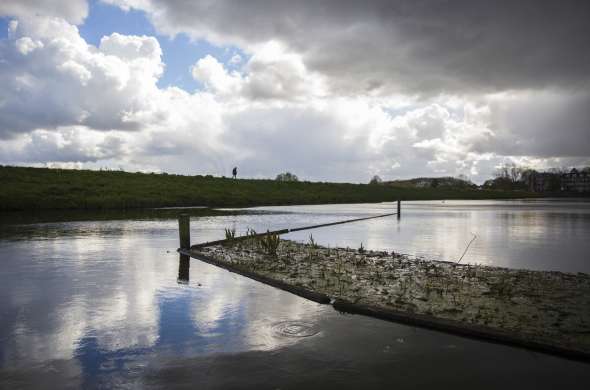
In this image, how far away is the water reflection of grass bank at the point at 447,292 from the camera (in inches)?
301

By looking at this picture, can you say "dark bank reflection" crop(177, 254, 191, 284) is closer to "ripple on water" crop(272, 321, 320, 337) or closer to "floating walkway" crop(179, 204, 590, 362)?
"floating walkway" crop(179, 204, 590, 362)

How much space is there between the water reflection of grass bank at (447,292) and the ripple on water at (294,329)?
122 cm

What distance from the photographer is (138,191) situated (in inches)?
2382

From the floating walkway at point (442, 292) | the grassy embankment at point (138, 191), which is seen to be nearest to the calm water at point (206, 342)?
the floating walkway at point (442, 292)

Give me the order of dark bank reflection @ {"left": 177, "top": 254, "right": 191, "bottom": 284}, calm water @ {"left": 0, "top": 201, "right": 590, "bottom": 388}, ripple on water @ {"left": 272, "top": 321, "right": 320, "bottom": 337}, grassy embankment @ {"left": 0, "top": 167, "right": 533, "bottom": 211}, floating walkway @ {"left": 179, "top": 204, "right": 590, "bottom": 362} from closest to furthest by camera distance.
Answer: calm water @ {"left": 0, "top": 201, "right": 590, "bottom": 388}
floating walkway @ {"left": 179, "top": 204, "right": 590, "bottom": 362}
ripple on water @ {"left": 272, "top": 321, "right": 320, "bottom": 337}
dark bank reflection @ {"left": 177, "top": 254, "right": 191, "bottom": 284}
grassy embankment @ {"left": 0, "top": 167, "right": 533, "bottom": 211}

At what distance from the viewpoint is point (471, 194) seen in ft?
407

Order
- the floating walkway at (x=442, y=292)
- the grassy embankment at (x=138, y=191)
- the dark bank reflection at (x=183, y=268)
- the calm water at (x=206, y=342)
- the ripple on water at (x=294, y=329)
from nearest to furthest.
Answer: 1. the calm water at (x=206, y=342)
2. the floating walkway at (x=442, y=292)
3. the ripple on water at (x=294, y=329)
4. the dark bank reflection at (x=183, y=268)
5. the grassy embankment at (x=138, y=191)

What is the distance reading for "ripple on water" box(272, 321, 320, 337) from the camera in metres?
7.87

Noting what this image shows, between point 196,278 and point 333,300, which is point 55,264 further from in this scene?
point 333,300

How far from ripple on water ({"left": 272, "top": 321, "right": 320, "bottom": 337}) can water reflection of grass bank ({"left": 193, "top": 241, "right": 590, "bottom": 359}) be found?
1.22 meters

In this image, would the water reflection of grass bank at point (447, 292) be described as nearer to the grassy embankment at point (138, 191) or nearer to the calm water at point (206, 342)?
the calm water at point (206, 342)

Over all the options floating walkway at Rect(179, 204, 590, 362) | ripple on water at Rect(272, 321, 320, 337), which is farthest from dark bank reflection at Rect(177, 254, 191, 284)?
ripple on water at Rect(272, 321, 320, 337)

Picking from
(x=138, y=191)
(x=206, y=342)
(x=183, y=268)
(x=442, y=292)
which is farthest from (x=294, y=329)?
(x=138, y=191)

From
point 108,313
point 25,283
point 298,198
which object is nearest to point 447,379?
point 108,313
